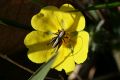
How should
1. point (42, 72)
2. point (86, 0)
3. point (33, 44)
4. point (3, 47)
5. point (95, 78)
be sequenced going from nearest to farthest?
point (42, 72), point (33, 44), point (3, 47), point (86, 0), point (95, 78)

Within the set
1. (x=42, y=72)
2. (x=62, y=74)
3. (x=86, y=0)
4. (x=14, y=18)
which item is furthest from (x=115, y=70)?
(x=42, y=72)

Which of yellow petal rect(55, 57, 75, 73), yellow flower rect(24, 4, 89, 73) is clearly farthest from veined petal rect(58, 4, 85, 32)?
yellow petal rect(55, 57, 75, 73)

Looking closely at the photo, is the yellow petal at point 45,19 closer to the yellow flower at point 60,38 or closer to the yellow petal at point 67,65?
the yellow flower at point 60,38

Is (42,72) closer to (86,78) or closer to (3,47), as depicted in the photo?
(3,47)

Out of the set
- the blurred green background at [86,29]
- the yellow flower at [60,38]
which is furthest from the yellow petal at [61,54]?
the blurred green background at [86,29]

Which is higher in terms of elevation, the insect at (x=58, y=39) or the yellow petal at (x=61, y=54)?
the insect at (x=58, y=39)
